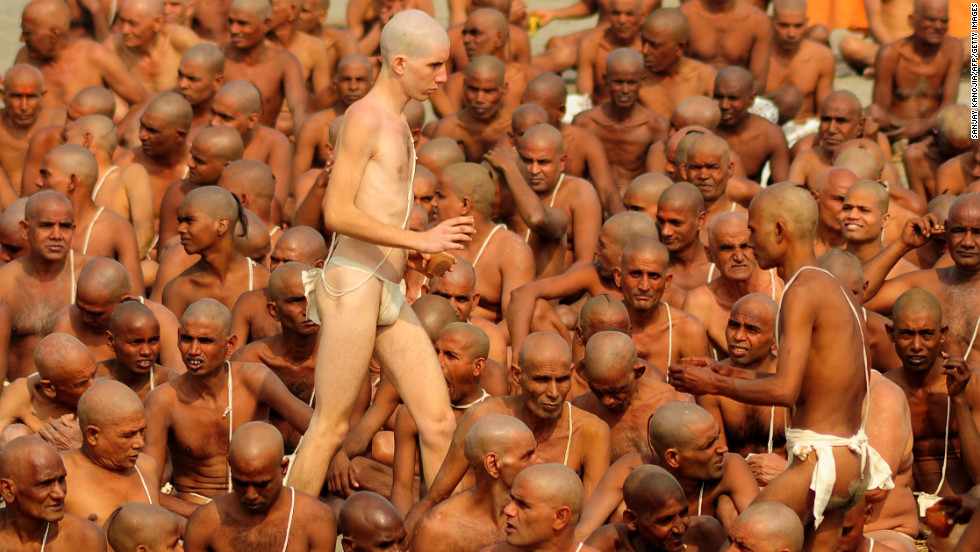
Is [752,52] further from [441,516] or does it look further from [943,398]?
[441,516]

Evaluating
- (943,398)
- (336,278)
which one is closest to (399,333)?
(336,278)

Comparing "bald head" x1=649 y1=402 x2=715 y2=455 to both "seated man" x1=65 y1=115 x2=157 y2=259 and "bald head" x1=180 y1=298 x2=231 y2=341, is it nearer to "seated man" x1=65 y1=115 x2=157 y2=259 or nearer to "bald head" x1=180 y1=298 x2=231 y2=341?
"bald head" x1=180 y1=298 x2=231 y2=341

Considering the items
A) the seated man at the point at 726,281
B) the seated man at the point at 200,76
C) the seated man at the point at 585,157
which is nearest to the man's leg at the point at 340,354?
the seated man at the point at 726,281

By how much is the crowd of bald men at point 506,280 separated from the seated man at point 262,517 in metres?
0.01

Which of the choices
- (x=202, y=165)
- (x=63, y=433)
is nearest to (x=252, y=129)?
(x=202, y=165)

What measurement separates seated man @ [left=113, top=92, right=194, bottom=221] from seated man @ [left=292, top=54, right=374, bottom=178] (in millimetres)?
968

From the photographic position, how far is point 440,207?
1179cm

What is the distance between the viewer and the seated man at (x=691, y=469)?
27.6 feet

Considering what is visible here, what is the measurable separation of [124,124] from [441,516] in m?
7.44

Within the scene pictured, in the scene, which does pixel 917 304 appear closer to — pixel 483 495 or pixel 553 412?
pixel 553 412

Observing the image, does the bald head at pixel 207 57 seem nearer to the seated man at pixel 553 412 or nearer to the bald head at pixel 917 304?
the seated man at pixel 553 412

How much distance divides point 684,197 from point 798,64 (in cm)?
492

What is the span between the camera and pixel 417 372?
26.2 feet

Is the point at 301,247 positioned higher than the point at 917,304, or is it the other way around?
the point at 917,304
